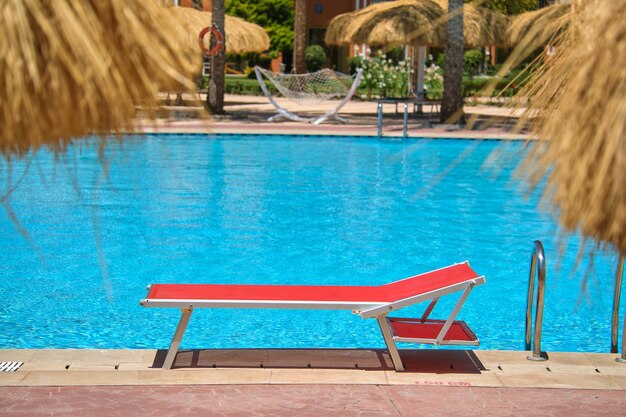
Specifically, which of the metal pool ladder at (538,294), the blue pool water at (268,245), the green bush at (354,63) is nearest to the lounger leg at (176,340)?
the blue pool water at (268,245)

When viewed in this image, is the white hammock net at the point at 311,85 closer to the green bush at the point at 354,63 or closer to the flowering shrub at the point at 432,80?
the flowering shrub at the point at 432,80

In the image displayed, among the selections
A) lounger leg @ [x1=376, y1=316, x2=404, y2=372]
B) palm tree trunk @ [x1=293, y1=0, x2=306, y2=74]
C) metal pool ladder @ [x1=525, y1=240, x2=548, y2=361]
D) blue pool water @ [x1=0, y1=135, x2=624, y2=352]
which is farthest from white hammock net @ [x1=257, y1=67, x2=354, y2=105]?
lounger leg @ [x1=376, y1=316, x2=404, y2=372]

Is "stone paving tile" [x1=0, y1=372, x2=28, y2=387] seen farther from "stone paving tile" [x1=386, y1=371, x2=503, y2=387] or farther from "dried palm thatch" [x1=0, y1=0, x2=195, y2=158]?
"dried palm thatch" [x1=0, y1=0, x2=195, y2=158]

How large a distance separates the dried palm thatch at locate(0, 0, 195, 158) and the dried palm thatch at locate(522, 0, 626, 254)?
1.09 m

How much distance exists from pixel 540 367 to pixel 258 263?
16.5 feet

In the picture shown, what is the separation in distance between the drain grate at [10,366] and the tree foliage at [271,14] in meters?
37.7

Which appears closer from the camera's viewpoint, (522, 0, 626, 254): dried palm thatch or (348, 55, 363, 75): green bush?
(522, 0, 626, 254): dried palm thatch

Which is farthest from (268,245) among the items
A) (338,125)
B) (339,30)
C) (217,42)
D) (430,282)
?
(339,30)

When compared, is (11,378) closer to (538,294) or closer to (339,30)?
(538,294)

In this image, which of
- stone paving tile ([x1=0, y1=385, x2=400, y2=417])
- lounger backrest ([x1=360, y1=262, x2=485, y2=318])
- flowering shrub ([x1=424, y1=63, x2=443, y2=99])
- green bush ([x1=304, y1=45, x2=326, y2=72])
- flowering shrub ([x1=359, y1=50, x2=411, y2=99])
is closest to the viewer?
A: stone paving tile ([x1=0, y1=385, x2=400, y2=417])

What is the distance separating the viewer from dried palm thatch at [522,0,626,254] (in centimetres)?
260

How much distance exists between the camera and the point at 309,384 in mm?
5930

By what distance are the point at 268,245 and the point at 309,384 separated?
5.81m

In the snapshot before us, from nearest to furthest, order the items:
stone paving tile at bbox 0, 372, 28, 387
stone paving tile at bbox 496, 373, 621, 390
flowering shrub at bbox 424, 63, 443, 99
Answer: stone paving tile at bbox 0, 372, 28, 387 < stone paving tile at bbox 496, 373, 621, 390 < flowering shrub at bbox 424, 63, 443, 99
